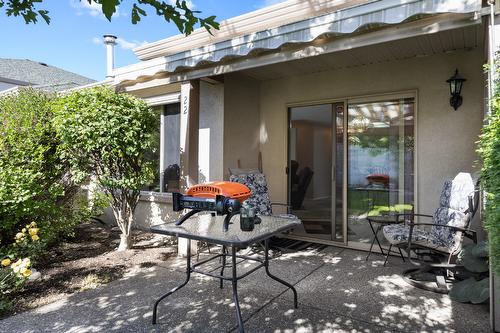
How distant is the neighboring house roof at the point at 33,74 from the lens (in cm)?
1343

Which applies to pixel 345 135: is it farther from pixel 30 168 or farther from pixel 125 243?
pixel 30 168

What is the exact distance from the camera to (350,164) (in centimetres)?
491

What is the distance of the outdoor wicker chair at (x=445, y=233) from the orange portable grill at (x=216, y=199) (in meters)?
2.00

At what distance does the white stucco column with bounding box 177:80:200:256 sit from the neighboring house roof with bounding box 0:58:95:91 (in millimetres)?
10552

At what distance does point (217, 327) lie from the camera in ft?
8.60

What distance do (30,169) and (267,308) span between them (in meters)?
3.34

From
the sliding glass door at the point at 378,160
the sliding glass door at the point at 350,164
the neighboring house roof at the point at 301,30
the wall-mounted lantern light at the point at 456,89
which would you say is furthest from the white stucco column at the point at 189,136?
the wall-mounted lantern light at the point at 456,89

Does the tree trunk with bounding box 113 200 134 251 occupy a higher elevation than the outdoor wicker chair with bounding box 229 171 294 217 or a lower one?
lower

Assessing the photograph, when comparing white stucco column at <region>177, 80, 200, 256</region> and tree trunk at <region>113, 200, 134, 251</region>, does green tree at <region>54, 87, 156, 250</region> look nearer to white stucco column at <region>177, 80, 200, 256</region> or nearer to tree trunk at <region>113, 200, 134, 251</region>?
tree trunk at <region>113, 200, 134, 251</region>

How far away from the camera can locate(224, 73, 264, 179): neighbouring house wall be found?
508 cm

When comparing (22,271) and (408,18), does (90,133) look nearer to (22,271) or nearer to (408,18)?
(22,271)

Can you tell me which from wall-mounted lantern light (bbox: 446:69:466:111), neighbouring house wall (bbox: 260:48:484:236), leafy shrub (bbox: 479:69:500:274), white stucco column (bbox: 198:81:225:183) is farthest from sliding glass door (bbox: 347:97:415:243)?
leafy shrub (bbox: 479:69:500:274)

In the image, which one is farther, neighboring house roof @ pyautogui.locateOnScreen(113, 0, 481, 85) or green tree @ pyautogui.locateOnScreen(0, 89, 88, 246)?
green tree @ pyautogui.locateOnScreen(0, 89, 88, 246)

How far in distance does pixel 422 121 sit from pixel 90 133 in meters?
4.38
